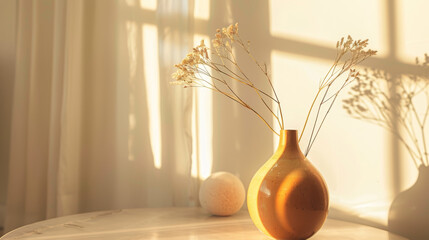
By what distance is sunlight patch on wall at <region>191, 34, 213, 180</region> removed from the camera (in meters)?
1.36

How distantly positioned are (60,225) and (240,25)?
2.64 ft

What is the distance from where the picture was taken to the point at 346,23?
107 cm

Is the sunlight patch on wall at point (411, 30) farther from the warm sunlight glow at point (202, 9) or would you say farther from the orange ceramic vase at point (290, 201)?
the warm sunlight glow at point (202, 9)

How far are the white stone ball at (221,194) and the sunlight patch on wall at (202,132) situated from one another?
0.85 feet

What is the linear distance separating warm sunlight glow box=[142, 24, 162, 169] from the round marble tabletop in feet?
1.07

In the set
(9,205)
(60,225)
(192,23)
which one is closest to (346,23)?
(192,23)

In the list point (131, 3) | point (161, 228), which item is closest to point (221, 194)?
point (161, 228)

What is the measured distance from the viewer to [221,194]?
3.54 feet

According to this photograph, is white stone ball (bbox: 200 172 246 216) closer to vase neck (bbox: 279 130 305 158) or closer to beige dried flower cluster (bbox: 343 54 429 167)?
vase neck (bbox: 279 130 305 158)

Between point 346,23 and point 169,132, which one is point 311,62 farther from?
point 169,132

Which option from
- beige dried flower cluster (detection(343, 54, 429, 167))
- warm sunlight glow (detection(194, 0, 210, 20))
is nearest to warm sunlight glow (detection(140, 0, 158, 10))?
warm sunlight glow (detection(194, 0, 210, 20))

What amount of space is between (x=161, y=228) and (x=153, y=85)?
1.97 feet

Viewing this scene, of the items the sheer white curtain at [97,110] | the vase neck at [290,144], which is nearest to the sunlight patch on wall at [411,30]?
the vase neck at [290,144]

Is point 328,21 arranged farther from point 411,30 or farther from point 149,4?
point 149,4
